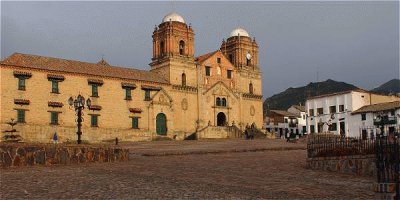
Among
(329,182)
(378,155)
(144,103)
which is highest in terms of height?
(144,103)

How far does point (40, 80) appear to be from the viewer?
45875 millimetres

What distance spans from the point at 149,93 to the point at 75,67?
28.4 ft

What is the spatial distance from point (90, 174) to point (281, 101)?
16558 cm

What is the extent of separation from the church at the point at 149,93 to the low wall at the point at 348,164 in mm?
32399

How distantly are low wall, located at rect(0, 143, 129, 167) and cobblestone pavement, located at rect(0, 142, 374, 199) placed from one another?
0.91m

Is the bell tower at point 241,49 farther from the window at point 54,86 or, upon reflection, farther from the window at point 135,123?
the window at point 54,86

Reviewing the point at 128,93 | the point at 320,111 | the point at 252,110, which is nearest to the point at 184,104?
the point at 128,93

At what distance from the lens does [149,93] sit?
53.5 metres

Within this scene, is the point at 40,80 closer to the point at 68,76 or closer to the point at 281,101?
the point at 68,76

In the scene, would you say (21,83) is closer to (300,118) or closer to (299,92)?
(300,118)

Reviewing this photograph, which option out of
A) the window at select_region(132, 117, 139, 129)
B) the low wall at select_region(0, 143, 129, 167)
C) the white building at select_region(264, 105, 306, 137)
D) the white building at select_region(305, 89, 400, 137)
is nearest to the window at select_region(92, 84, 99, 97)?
the window at select_region(132, 117, 139, 129)

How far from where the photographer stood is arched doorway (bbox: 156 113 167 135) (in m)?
53.7

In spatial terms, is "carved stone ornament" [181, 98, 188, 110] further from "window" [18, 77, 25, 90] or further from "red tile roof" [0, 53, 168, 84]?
"window" [18, 77, 25, 90]

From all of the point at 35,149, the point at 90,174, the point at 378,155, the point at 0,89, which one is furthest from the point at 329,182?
the point at 0,89
